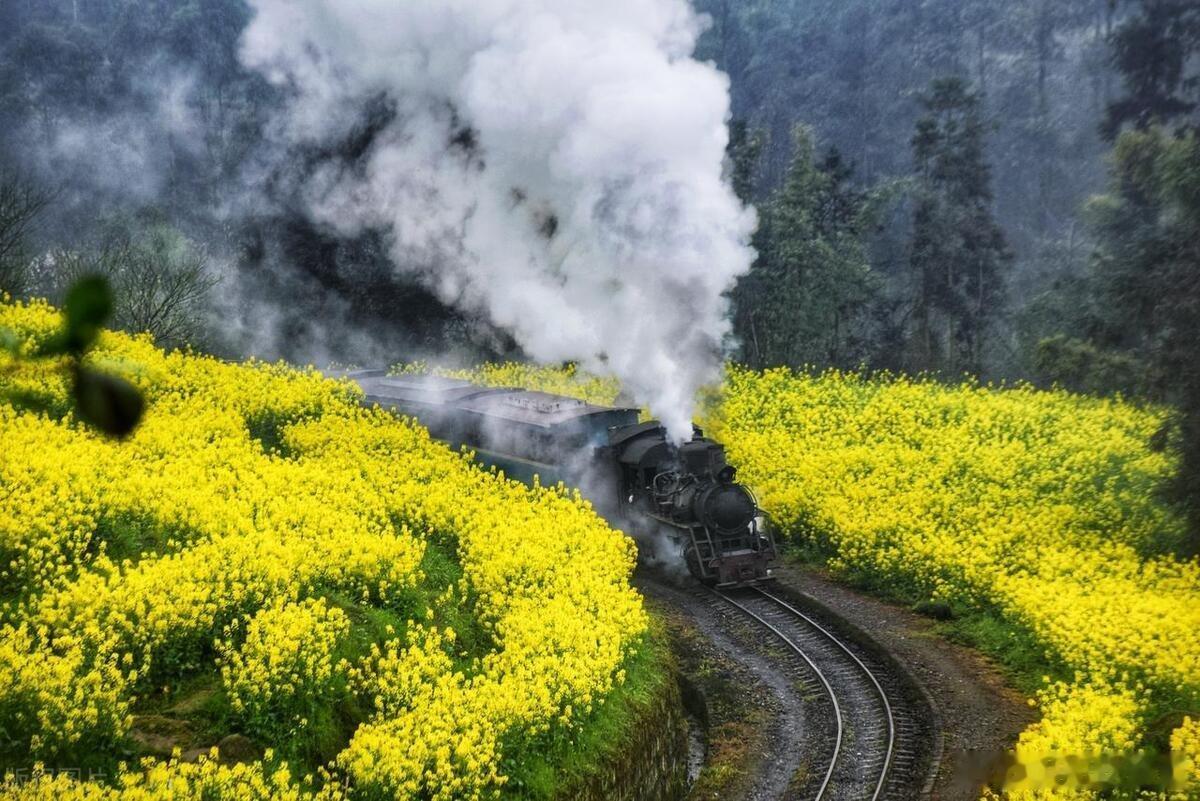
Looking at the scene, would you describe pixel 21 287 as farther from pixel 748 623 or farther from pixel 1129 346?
pixel 1129 346

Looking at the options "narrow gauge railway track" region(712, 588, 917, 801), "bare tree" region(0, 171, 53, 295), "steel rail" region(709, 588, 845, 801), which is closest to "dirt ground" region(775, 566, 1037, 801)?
"narrow gauge railway track" region(712, 588, 917, 801)

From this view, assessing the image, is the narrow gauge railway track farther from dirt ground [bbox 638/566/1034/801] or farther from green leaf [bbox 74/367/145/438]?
green leaf [bbox 74/367/145/438]

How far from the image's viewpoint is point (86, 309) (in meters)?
1.01

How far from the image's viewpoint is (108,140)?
50438 millimetres

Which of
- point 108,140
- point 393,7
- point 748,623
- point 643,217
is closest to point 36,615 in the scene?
point 748,623

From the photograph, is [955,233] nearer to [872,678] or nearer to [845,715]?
[872,678]

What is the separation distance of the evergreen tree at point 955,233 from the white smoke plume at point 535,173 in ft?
28.3

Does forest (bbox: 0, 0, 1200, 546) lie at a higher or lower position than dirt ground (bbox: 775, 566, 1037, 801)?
higher

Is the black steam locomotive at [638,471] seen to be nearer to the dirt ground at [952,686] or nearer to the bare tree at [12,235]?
the dirt ground at [952,686]

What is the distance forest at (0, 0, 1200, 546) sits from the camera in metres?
22.5

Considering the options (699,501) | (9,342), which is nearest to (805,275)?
(699,501)

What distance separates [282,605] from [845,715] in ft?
24.6

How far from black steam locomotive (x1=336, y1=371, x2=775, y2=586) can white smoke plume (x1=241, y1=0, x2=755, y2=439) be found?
32.4 inches

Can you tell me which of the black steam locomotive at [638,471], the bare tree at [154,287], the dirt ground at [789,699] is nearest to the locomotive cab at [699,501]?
the black steam locomotive at [638,471]
